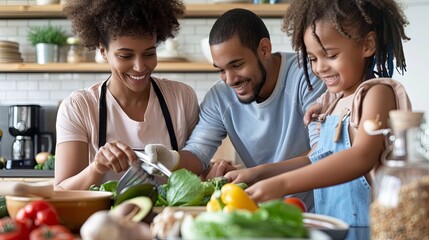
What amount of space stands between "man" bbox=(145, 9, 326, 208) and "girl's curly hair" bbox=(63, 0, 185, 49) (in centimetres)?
28

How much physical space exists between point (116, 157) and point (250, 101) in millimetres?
575

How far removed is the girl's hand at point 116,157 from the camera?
188 centimetres

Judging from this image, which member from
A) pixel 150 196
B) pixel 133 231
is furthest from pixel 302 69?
pixel 133 231

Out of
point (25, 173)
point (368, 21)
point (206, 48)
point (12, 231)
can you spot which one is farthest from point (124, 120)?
point (206, 48)

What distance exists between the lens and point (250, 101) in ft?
7.36

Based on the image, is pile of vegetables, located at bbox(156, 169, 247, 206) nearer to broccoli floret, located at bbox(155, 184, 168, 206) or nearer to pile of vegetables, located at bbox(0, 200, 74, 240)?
broccoli floret, located at bbox(155, 184, 168, 206)

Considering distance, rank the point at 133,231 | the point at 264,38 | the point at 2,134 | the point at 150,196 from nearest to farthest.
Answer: the point at 133,231 → the point at 150,196 → the point at 264,38 → the point at 2,134

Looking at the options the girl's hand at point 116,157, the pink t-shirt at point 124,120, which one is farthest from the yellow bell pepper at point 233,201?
the pink t-shirt at point 124,120

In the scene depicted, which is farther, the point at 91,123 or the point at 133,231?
the point at 91,123

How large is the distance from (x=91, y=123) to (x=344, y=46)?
1.05 metres

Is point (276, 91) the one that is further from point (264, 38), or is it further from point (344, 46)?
point (344, 46)

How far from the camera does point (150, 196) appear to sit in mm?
1517

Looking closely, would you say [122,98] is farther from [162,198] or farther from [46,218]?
[46,218]

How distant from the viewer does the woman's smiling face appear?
2.26m
